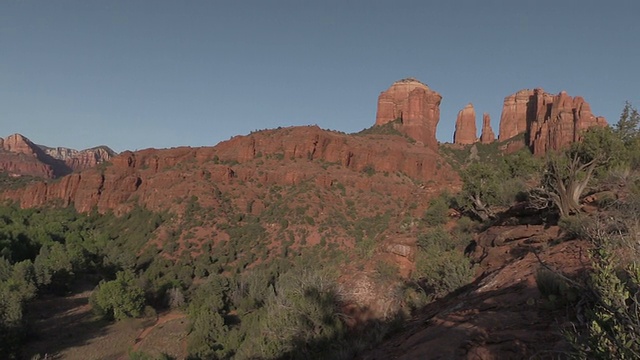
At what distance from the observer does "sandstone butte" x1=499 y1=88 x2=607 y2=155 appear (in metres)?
71.8

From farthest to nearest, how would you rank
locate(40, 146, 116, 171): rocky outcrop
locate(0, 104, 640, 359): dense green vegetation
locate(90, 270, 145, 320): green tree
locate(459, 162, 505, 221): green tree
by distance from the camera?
1. locate(40, 146, 116, 171): rocky outcrop
2. locate(90, 270, 145, 320): green tree
3. locate(459, 162, 505, 221): green tree
4. locate(0, 104, 640, 359): dense green vegetation

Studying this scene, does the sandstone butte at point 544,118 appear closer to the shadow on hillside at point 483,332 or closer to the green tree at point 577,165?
the green tree at point 577,165

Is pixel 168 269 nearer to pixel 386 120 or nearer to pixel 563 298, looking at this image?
pixel 563 298

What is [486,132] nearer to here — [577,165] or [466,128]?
[466,128]

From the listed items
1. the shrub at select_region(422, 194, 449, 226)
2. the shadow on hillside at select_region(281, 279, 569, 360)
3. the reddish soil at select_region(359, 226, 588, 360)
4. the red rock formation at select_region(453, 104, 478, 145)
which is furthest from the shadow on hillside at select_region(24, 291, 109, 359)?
the red rock formation at select_region(453, 104, 478, 145)

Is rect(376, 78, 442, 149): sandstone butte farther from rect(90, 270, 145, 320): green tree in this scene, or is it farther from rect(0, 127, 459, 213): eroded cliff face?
rect(90, 270, 145, 320): green tree

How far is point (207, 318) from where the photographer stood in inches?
919

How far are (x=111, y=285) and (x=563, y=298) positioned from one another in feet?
99.5

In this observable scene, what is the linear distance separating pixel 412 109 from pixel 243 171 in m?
40.6

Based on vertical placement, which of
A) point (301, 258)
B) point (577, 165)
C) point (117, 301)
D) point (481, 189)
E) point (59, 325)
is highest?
point (577, 165)

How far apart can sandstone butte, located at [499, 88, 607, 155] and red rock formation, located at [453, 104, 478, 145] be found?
7.32 metres

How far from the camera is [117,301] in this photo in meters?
27.6

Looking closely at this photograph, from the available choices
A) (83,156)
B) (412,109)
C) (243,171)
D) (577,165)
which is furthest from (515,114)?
(83,156)

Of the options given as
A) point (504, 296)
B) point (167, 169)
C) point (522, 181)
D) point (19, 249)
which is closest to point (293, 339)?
point (504, 296)
